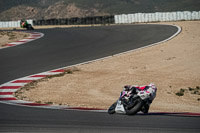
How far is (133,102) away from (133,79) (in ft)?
24.6

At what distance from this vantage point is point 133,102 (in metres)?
8.52

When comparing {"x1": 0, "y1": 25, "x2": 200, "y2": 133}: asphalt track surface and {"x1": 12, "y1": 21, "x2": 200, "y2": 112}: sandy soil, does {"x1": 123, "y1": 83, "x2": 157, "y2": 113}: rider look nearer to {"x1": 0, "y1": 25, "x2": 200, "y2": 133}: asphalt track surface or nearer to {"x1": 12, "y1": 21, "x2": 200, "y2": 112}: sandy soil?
{"x1": 0, "y1": 25, "x2": 200, "y2": 133}: asphalt track surface

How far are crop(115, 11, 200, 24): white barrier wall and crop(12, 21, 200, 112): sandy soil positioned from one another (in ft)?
53.3

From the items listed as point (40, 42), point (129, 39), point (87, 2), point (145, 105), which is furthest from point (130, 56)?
point (87, 2)

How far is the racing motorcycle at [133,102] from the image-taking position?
845 cm

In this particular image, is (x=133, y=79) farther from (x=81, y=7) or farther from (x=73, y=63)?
(x=81, y=7)

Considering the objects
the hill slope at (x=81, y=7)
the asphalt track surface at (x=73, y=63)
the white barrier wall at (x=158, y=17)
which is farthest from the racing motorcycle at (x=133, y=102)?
the hill slope at (x=81, y=7)

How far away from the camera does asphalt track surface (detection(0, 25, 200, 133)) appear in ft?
23.8

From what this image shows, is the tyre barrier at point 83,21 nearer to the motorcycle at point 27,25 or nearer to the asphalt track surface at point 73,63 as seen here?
the motorcycle at point 27,25

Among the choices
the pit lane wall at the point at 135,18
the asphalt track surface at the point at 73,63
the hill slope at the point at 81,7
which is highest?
the hill slope at the point at 81,7

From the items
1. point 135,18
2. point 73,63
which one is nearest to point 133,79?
point 73,63

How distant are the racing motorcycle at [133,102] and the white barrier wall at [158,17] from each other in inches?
1216

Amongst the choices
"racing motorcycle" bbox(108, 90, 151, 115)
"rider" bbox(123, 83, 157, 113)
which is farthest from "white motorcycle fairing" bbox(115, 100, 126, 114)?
"rider" bbox(123, 83, 157, 113)

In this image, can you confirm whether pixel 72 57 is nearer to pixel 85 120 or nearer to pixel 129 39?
pixel 129 39
